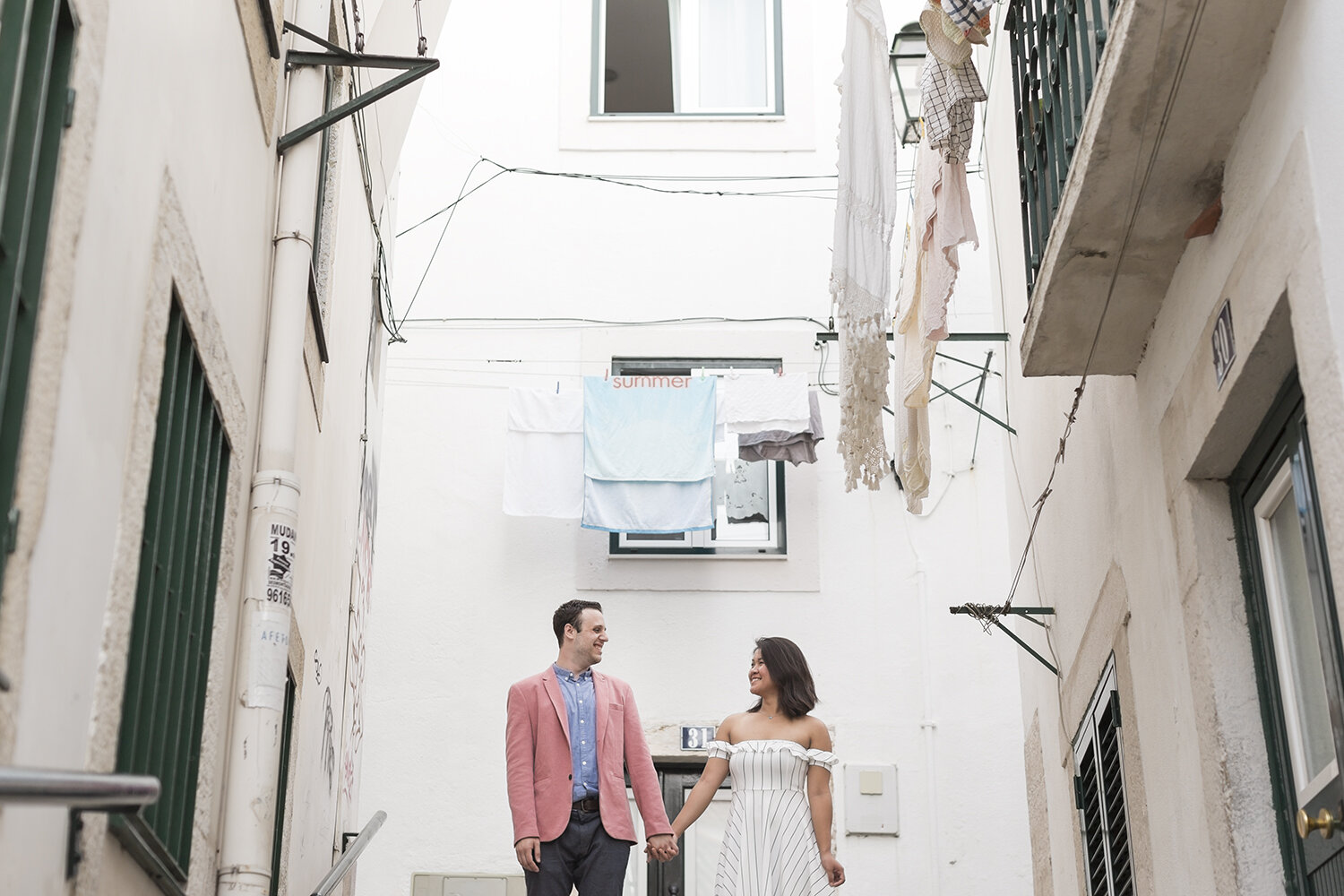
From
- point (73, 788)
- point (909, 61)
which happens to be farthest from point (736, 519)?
point (73, 788)

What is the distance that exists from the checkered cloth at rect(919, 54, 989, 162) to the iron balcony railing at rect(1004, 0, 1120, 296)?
19cm

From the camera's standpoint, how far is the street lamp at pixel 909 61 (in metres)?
9.84

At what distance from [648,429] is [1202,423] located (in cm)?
742

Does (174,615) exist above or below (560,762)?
above

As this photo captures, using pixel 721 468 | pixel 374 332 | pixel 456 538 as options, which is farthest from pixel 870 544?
pixel 374 332

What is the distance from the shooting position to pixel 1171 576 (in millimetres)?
5672

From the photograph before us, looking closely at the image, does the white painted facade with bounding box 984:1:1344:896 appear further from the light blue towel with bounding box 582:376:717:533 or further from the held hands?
the light blue towel with bounding box 582:376:717:533

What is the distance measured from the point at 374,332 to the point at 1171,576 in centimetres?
660

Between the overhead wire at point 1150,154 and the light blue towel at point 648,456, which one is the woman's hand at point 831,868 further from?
the light blue towel at point 648,456

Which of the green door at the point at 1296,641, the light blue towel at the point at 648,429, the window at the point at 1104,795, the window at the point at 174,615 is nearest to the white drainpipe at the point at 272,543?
the window at the point at 174,615

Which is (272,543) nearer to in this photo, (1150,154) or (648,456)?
(1150,154)

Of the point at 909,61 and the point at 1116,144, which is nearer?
the point at 1116,144

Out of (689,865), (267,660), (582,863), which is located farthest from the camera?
(689,865)

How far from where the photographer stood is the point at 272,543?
18.9 feet
